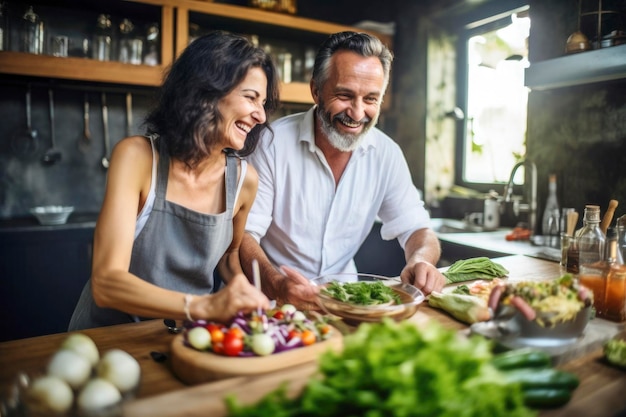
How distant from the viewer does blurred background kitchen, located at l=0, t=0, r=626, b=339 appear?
9.45 feet

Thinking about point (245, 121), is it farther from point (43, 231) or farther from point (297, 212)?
point (43, 231)

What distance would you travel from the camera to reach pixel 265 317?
1.16 metres

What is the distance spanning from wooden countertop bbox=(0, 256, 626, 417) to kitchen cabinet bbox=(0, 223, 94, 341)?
209 centimetres

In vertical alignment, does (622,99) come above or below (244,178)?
above

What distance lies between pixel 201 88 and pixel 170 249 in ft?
1.82

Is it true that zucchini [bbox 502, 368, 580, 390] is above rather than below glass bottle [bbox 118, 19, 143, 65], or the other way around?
below

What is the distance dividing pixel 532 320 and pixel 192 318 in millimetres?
824

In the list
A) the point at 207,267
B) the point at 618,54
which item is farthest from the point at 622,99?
the point at 207,267

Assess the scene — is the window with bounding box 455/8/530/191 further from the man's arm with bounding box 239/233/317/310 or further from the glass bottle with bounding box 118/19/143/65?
the man's arm with bounding box 239/233/317/310

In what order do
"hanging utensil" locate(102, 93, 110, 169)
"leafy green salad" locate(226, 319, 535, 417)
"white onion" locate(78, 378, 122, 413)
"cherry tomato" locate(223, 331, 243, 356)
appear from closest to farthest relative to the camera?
"leafy green salad" locate(226, 319, 535, 417)
"white onion" locate(78, 378, 122, 413)
"cherry tomato" locate(223, 331, 243, 356)
"hanging utensil" locate(102, 93, 110, 169)

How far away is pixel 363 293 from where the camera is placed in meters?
1.44

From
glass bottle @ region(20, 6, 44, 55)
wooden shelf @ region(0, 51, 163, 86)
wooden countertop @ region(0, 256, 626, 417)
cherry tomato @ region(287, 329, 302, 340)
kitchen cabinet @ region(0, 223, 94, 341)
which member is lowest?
kitchen cabinet @ region(0, 223, 94, 341)

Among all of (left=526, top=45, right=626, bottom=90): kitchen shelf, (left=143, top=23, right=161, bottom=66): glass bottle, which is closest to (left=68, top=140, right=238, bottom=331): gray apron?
(left=526, top=45, right=626, bottom=90): kitchen shelf

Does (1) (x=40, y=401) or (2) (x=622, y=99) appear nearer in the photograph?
(1) (x=40, y=401)
